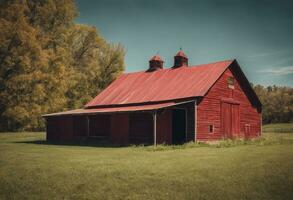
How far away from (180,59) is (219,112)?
8547mm

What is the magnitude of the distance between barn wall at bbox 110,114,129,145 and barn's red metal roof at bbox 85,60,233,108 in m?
2.85

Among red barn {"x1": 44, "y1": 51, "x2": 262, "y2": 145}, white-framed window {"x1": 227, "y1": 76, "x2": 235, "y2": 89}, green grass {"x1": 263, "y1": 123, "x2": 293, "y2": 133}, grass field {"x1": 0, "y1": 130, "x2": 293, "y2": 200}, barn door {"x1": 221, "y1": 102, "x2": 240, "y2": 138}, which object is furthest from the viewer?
green grass {"x1": 263, "y1": 123, "x2": 293, "y2": 133}

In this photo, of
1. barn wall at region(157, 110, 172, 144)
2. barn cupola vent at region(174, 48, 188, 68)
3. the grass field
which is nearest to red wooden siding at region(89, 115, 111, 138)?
barn wall at region(157, 110, 172, 144)

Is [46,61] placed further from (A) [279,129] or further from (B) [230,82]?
(A) [279,129]

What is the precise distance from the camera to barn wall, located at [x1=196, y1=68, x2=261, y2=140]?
92.8 feet

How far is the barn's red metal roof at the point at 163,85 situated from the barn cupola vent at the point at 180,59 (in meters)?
0.89

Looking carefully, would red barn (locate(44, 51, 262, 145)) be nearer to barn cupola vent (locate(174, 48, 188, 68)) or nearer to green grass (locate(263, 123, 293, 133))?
barn cupola vent (locate(174, 48, 188, 68))

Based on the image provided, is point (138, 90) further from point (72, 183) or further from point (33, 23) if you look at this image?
point (72, 183)

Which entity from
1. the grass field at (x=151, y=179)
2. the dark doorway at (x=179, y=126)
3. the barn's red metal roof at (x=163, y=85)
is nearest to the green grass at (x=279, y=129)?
the barn's red metal roof at (x=163, y=85)

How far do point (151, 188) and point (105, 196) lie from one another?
1377 millimetres

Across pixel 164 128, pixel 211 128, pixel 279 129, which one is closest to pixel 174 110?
pixel 164 128

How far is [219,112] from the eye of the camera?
3005 cm

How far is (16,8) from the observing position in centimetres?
3872

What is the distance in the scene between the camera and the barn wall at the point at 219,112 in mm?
28297
